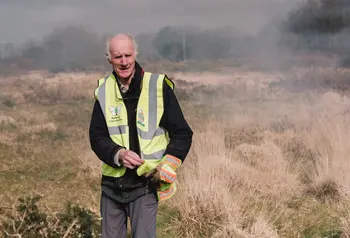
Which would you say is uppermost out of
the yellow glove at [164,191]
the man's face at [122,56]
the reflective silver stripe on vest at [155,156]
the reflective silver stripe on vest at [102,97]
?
the man's face at [122,56]

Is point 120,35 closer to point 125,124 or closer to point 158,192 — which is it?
point 125,124

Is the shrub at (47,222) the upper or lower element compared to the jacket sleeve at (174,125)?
lower

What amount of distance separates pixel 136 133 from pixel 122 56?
49 centimetres

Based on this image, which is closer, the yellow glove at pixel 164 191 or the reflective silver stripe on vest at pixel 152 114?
the reflective silver stripe on vest at pixel 152 114

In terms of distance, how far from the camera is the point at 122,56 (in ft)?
9.62

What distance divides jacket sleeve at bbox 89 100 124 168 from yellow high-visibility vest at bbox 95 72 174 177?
0.06 m

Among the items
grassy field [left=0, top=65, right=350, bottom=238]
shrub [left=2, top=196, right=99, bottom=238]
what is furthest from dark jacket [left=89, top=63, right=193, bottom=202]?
grassy field [left=0, top=65, right=350, bottom=238]

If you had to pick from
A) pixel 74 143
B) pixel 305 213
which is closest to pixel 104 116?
pixel 305 213

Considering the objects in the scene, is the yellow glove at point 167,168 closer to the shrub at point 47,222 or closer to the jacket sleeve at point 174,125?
the jacket sleeve at point 174,125

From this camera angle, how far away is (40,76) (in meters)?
34.8

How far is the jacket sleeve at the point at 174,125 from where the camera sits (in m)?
3.03

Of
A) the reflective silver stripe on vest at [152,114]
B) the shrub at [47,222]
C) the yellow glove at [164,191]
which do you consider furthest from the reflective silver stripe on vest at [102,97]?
the shrub at [47,222]

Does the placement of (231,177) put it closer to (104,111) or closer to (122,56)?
(104,111)

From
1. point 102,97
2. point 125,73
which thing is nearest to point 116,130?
point 102,97
